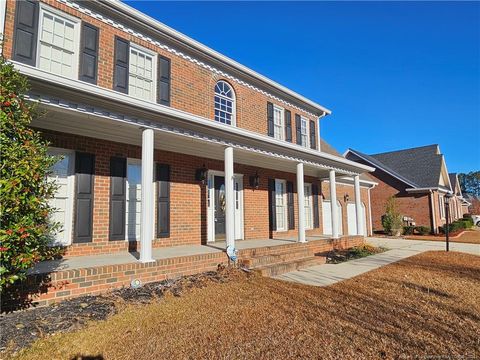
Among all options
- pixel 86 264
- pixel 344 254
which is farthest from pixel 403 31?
pixel 86 264

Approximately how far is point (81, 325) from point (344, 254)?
883 cm

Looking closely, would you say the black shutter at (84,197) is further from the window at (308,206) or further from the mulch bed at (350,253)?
the window at (308,206)

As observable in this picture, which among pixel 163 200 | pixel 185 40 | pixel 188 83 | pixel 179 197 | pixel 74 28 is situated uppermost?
pixel 185 40

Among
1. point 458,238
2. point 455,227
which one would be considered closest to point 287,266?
point 458,238

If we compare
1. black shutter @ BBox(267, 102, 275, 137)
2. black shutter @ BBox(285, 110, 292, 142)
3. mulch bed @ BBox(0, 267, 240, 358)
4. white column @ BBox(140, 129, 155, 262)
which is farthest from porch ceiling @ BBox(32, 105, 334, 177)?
mulch bed @ BBox(0, 267, 240, 358)

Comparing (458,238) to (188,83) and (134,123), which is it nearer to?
(188,83)

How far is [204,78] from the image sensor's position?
396 inches

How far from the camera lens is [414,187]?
73.8 ft

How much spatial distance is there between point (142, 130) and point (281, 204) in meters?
7.56

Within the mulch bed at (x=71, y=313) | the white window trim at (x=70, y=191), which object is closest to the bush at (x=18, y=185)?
the mulch bed at (x=71, y=313)

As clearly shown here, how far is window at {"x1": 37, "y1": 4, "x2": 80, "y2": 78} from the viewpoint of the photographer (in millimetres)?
6809

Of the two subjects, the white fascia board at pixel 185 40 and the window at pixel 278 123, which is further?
the window at pixel 278 123

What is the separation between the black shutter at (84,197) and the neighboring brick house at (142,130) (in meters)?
0.02

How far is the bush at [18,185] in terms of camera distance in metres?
3.72
